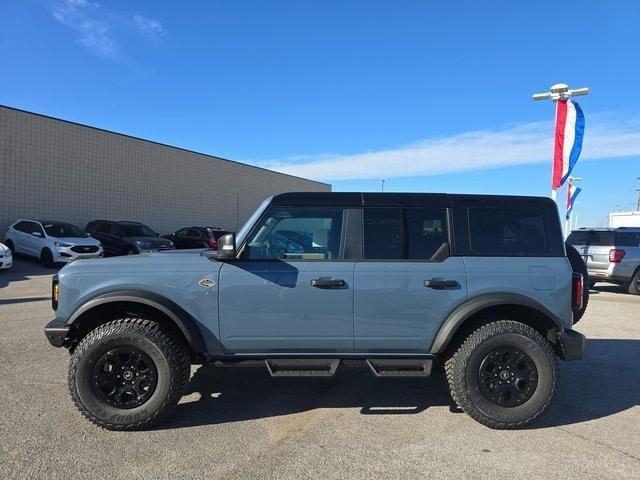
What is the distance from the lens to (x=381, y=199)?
15.0ft

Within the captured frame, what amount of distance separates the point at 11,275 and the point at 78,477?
14.1m

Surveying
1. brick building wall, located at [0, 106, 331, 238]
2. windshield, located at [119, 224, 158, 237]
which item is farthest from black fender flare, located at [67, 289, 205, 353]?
brick building wall, located at [0, 106, 331, 238]

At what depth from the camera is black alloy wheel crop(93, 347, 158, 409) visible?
13.7ft

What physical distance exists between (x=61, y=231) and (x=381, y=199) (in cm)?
1678

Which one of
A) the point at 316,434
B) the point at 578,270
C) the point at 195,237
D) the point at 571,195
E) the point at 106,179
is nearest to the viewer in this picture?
the point at 316,434

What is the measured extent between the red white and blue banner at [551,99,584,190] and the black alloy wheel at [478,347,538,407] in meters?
11.0

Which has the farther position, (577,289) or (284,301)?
(577,289)

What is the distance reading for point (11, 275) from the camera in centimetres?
1524

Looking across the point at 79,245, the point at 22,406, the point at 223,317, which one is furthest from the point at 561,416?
the point at 79,245

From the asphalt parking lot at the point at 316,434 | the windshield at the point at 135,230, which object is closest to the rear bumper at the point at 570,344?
the asphalt parking lot at the point at 316,434

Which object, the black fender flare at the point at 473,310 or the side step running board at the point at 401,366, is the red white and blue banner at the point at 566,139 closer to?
the black fender flare at the point at 473,310

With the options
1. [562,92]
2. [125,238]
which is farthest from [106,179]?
[562,92]

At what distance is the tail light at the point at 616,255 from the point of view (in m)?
13.2

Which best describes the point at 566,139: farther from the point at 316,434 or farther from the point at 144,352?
the point at 144,352
